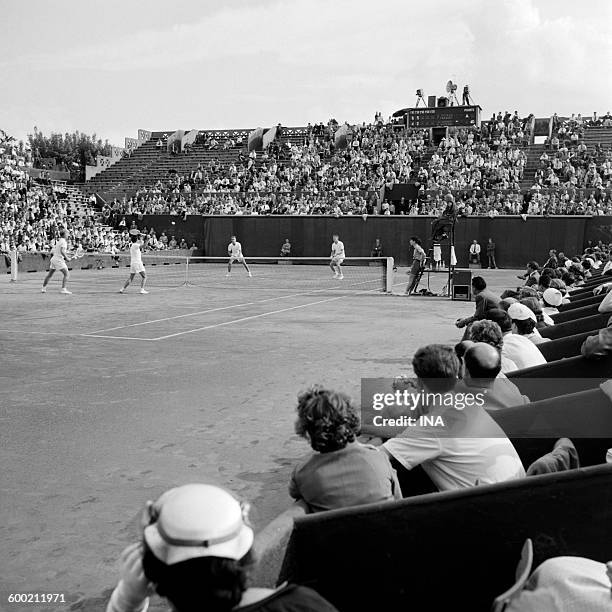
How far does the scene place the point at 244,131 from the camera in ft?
192

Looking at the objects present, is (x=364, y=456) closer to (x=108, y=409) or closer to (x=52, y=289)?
(x=108, y=409)

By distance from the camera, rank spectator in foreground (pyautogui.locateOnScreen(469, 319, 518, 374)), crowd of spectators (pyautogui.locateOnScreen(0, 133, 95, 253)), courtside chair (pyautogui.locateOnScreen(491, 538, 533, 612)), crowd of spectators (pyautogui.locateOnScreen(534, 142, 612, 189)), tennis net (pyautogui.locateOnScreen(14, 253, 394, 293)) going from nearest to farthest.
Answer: courtside chair (pyautogui.locateOnScreen(491, 538, 533, 612)) < spectator in foreground (pyautogui.locateOnScreen(469, 319, 518, 374)) < tennis net (pyautogui.locateOnScreen(14, 253, 394, 293)) < crowd of spectators (pyautogui.locateOnScreen(0, 133, 95, 253)) < crowd of spectators (pyautogui.locateOnScreen(534, 142, 612, 189))

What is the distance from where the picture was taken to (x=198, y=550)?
1748mm

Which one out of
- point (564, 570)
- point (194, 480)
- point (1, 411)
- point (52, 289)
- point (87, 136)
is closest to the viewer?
point (564, 570)

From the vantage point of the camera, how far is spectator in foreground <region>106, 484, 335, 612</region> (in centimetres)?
175

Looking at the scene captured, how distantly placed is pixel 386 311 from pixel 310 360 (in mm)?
7192

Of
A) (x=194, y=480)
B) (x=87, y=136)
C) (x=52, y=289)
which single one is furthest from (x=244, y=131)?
(x=87, y=136)

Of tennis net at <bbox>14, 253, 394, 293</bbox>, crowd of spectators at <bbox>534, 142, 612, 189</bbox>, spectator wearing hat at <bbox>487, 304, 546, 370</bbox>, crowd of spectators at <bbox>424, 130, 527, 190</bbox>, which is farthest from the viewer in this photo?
crowd of spectators at <bbox>424, 130, 527, 190</bbox>

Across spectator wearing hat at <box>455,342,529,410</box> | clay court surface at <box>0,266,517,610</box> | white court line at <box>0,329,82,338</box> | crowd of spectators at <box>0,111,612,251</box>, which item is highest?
crowd of spectators at <box>0,111,612,251</box>

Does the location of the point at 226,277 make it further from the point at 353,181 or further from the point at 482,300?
the point at 482,300

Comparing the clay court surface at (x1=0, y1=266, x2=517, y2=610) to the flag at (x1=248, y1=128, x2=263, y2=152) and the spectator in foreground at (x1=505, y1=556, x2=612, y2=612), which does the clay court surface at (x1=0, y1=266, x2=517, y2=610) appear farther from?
the flag at (x1=248, y1=128, x2=263, y2=152)

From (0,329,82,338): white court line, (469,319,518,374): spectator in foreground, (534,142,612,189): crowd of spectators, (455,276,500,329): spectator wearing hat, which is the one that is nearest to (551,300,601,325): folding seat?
(455,276,500,329): spectator wearing hat

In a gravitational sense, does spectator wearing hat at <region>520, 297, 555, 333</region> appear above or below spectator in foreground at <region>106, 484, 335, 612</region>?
below

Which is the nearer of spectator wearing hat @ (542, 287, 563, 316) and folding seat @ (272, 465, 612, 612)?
folding seat @ (272, 465, 612, 612)
